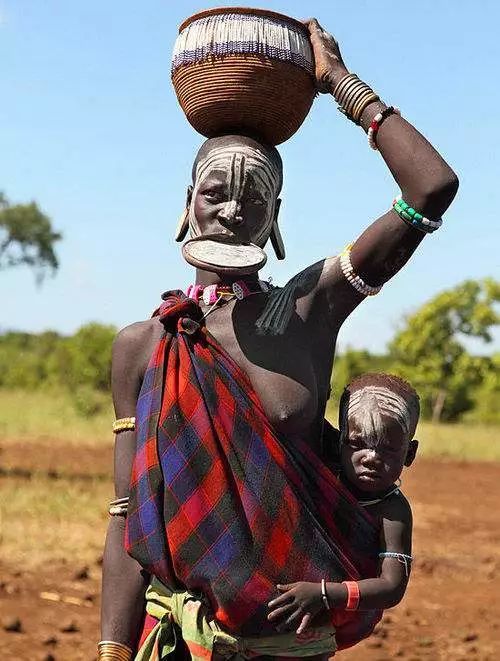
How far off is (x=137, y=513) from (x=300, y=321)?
1.67 ft

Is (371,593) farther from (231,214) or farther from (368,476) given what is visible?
(231,214)

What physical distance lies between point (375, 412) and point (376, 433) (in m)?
0.04

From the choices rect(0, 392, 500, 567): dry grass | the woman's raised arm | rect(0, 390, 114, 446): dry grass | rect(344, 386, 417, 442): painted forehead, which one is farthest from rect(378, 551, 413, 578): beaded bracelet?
rect(0, 390, 114, 446): dry grass

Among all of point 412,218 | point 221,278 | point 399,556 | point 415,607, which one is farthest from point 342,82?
point 415,607

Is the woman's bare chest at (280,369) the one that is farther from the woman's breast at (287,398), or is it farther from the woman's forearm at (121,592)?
the woman's forearm at (121,592)

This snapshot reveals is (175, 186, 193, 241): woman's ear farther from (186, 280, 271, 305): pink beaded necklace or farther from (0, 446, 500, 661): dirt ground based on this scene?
(0, 446, 500, 661): dirt ground

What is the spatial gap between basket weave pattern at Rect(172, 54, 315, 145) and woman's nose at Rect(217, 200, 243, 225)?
20 centimetres

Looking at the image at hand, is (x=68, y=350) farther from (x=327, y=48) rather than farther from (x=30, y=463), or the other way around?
(x=327, y=48)

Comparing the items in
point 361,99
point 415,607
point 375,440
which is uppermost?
point 361,99

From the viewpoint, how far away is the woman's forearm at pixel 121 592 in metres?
2.17

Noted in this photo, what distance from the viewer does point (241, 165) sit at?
215cm

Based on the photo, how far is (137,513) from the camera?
201cm

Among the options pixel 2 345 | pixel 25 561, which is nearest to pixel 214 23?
pixel 25 561

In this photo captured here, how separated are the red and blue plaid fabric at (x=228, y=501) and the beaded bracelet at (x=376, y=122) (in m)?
0.52
